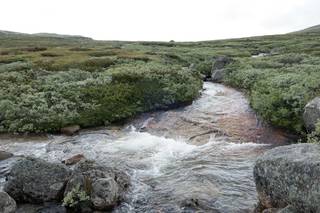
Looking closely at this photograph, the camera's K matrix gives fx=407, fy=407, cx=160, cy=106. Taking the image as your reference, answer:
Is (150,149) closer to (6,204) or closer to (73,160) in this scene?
(73,160)

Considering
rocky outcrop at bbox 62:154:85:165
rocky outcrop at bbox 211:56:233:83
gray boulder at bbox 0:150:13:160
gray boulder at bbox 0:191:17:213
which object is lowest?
gray boulder at bbox 0:150:13:160

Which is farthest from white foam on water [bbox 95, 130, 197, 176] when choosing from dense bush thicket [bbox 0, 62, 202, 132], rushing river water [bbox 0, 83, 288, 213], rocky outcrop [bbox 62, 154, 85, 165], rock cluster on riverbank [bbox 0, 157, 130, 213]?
dense bush thicket [bbox 0, 62, 202, 132]

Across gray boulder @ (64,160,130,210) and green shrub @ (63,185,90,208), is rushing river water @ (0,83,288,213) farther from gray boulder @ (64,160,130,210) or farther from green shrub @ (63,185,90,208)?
green shrub @ (63,185,90,208)

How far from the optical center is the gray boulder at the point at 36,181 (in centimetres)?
1579

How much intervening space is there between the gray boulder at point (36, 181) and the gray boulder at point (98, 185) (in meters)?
0.55

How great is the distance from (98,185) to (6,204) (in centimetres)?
331

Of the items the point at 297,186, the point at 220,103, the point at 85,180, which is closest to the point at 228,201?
the point at 297,186

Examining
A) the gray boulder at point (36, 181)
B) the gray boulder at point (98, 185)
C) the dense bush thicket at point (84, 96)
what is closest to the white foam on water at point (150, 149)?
the gray boulder at point (98, 185)

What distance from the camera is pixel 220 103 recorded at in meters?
31.7

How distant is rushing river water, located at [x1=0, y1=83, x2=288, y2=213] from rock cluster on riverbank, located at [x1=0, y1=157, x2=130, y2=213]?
0.74 meters

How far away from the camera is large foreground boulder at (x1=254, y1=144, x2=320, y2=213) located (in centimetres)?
1180

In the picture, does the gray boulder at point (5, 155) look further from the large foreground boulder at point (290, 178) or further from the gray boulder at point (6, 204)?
the large foreground boulder at point (290, 178)

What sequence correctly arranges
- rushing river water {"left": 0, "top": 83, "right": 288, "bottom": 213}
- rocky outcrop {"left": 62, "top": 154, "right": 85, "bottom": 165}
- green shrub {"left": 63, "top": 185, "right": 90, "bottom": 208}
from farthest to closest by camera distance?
rocky outcrop {"left": 62, "top": 154, "right": 85, "bottom": 165} → rushing river water {"left": 0, "top": 83, "right": 288, "bottom": 213} → green shrub {"left": 63, "top": 185, "right": 90, "bottom": 208}

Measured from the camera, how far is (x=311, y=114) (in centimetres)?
2083
